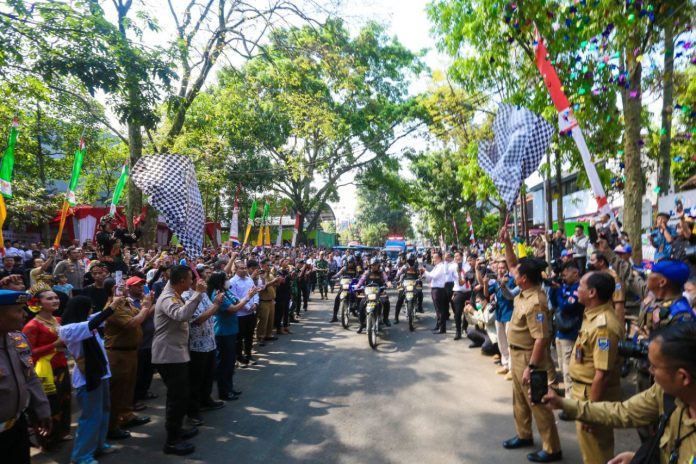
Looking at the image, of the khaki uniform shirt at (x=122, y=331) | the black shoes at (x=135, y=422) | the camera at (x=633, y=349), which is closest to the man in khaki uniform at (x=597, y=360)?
the camera at (x=633, y=349)

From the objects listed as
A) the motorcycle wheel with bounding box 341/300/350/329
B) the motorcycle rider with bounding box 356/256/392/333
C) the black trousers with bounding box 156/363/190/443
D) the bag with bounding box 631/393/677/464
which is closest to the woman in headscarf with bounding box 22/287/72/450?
the black trousers with bounding box 156/363/190/443

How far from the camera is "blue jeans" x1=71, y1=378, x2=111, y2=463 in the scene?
3910mm

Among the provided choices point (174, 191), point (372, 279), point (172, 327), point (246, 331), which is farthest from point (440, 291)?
point (172, 327)

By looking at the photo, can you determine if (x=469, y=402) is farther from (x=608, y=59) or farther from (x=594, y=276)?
(x=608, y=59)

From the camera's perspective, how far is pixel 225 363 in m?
5.80

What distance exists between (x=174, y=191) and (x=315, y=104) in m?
12.2

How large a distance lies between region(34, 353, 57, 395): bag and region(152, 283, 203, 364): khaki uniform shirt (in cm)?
103

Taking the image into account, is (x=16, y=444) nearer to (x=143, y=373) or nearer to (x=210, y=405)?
(x=210, y=405)

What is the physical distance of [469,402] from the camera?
5.45 m

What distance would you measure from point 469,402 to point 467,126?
16791mm

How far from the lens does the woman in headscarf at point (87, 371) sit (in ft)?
12.8

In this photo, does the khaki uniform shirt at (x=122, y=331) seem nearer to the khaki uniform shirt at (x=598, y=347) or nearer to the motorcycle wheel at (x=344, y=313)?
the khaki uniform shirt at (x=598, y=347)

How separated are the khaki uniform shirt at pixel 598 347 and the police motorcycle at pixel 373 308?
5.17 m

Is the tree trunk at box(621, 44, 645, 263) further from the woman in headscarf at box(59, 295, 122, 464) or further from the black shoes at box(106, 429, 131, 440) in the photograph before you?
the black shoes at box(106, 429, 131, 440)
